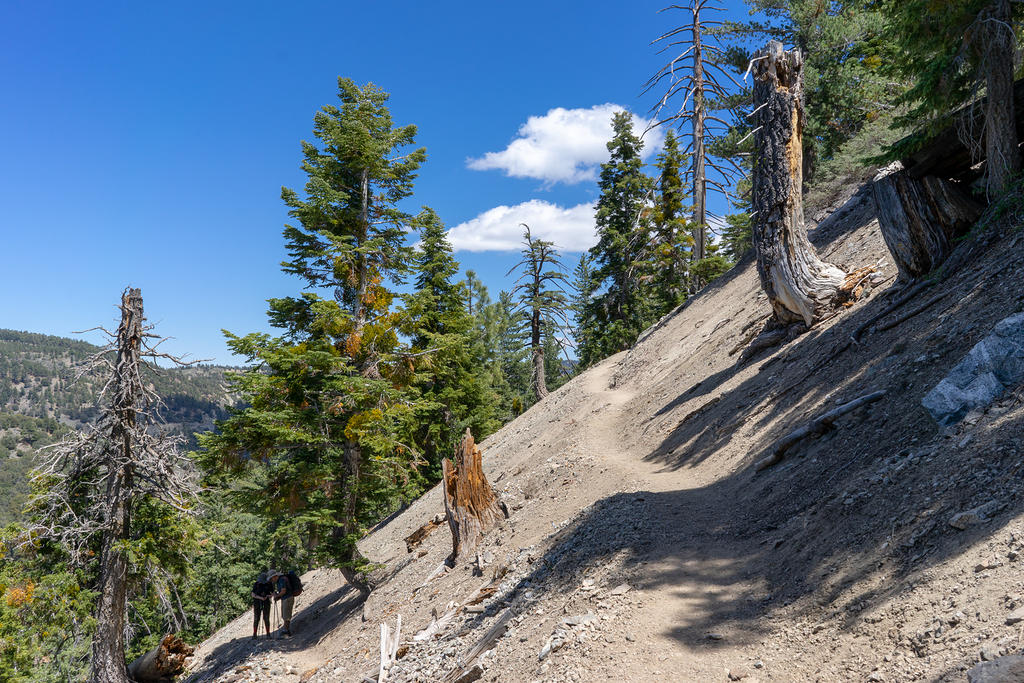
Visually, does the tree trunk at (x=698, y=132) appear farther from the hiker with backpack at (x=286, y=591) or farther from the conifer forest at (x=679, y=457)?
the hiker with backpack at (x=286, y=591)

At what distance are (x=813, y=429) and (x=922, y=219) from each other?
4713 millimetres

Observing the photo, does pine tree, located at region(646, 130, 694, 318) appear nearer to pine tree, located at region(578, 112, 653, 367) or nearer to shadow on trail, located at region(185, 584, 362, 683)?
pine tree, located at region(578, 112, 653, 367)

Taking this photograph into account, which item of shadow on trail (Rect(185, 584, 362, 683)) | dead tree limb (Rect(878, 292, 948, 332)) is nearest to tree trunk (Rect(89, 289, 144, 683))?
shadow on trail (Rect(185, 584, 362, 683))

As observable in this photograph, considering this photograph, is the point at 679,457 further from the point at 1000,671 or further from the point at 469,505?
the point at 1000,671

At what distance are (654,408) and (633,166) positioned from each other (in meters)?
20.9

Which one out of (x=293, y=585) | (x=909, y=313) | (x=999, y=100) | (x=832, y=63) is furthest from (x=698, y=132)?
(x=293, y=585)

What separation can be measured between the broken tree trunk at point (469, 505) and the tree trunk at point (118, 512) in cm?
733

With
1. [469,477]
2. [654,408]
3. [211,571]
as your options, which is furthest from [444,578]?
[211,571]

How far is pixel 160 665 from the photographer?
14.3m

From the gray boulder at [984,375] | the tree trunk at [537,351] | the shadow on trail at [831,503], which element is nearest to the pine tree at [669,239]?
the tree trunk at [537,351]

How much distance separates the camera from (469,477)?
11.8 meters

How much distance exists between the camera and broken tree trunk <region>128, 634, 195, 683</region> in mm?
14211

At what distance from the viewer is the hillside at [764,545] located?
4.01 meters

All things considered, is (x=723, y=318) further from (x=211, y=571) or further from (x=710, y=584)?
(x=211, y=571)
